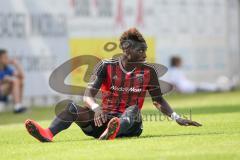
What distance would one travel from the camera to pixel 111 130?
10.5 meters

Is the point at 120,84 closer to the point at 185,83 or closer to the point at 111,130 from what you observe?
the point at 111,130

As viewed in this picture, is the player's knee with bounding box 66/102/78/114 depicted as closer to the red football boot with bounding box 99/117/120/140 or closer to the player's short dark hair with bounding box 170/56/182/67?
the red football boot with bounding box 99/117/120/140

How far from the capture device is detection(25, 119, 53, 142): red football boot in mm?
10672

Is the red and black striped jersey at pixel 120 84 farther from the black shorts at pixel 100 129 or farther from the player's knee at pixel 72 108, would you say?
the player's knee at pixel 72 108

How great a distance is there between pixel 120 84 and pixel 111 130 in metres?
0.85

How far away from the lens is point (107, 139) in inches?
425

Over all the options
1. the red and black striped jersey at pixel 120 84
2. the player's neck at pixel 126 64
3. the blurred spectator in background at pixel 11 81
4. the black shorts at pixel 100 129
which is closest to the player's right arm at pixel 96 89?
the red and black striped jersey at pixel 120 84

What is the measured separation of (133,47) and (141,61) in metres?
0.28

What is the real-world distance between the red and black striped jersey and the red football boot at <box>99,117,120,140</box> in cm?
45

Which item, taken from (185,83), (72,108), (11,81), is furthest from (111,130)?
(185,83)

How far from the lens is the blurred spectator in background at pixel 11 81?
845 inches

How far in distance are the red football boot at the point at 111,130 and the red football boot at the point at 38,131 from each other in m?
0.69

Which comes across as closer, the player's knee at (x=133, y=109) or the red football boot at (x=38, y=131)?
the red football boot at (x=38, y=131)

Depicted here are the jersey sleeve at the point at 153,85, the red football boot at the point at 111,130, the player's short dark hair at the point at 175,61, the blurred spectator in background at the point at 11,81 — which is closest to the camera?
the red football boot at the point at 111,130
